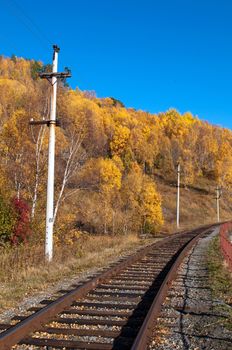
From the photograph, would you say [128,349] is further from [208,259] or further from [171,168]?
[171,168]

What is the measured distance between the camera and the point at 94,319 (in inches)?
276

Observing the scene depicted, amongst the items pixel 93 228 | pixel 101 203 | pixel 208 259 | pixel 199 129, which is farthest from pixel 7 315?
pixel 199 129

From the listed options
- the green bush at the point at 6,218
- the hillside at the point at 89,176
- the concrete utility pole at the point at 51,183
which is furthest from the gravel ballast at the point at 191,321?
the hillside at the point at 89,176

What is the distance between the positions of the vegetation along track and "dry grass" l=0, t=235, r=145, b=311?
124 centimetres

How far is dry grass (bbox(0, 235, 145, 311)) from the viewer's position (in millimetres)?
9566

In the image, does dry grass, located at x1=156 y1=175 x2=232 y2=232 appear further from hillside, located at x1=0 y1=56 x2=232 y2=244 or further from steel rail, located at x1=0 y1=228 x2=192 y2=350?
steel rail, located at x1=0 y1=228 x2=192 y2=350

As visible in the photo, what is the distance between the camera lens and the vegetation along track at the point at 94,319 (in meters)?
5.71

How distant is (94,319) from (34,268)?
591 centimetres

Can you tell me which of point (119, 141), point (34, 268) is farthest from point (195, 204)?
point (34, 268)

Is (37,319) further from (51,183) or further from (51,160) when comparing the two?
(51,160)

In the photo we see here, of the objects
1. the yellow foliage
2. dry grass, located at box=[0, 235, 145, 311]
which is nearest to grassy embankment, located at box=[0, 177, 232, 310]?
dry grass, located at box=[0, 235, 145, 311]

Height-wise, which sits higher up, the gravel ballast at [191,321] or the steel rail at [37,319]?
the steel rail at [37,319]

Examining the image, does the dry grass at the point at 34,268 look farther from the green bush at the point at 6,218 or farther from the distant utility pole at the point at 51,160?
the green bush at the point at 6,218

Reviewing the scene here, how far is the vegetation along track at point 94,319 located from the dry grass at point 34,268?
1244 millimetres
